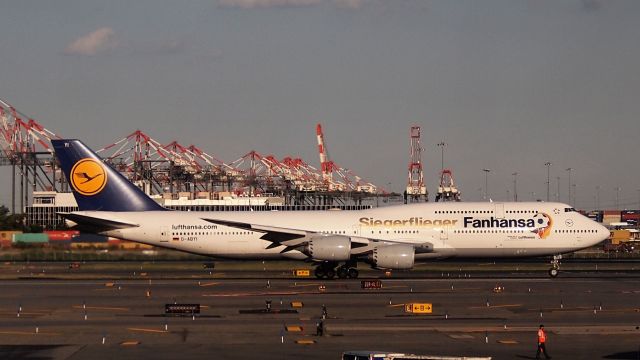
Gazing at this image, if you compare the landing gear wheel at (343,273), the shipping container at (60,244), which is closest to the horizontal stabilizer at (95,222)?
the landing gear wheel at (343,273)

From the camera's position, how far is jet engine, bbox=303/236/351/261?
5456 cm

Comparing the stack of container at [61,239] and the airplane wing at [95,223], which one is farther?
the stack of container at [61,239]

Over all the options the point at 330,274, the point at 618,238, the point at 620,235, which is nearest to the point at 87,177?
the point at 330,274

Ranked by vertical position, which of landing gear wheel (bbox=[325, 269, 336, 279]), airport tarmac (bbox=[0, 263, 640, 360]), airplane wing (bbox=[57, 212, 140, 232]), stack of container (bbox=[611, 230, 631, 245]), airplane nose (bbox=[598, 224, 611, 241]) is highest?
airplane wing (bbox=[57, 212, 140, 232])

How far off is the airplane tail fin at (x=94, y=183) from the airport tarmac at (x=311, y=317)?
19.2ft

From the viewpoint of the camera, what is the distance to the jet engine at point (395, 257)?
176 feet

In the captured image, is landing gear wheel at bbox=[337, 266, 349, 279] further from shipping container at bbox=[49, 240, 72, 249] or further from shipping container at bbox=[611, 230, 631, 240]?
shipping container at bbox=[611, 230, 631, 240]

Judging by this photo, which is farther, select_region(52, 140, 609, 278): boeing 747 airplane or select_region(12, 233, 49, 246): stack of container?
select_region(12, 233, 49, 246): stack of container

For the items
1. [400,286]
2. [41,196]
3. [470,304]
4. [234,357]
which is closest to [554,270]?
[400,286]

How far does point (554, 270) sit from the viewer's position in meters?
55.7

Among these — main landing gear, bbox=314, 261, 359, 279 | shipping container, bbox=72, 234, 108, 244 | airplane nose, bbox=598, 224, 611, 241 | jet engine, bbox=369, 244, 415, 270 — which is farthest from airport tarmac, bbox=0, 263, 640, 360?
shipping container, bbox=72, 234, 108, 244

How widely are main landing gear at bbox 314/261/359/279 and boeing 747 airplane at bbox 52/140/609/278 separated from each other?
60 millimetres

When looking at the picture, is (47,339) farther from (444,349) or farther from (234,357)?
(444,349)

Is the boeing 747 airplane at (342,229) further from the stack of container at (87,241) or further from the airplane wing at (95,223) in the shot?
the stack of container at (87,241)
